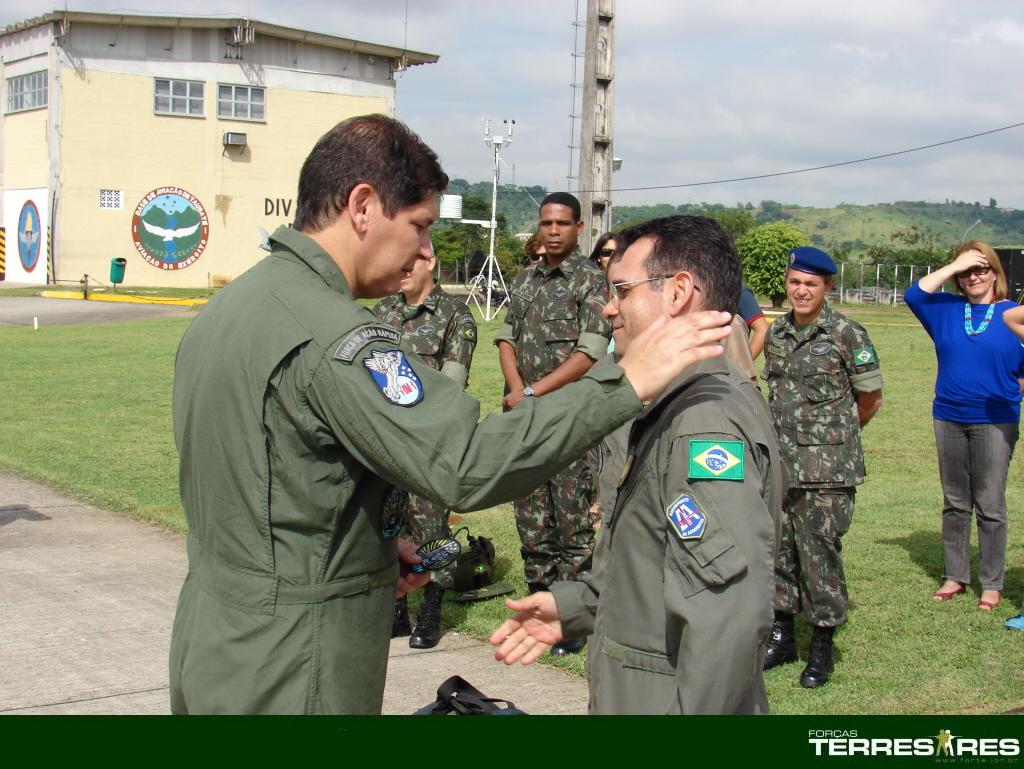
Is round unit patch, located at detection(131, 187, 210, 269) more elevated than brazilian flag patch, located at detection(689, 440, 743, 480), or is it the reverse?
round unit patch, located at detection(131, 187, 210, 269)

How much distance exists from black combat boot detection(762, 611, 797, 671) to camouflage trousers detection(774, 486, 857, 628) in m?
0.07

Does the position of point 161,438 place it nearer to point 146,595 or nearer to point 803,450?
point 146,595

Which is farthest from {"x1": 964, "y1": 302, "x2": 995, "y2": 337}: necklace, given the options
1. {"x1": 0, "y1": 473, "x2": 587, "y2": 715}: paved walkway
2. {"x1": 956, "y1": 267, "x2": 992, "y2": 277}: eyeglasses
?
{"x1": 0, "y1": 473, "x2": 587, "y2": 715}: paved walkway

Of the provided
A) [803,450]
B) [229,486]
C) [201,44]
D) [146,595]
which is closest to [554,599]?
[229,486]

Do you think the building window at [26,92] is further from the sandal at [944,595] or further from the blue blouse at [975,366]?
the sandal at [944,595]

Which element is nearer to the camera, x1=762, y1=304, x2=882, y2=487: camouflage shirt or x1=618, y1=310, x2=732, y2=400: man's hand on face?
x1=618, y1=310, x2=732, y2=400: man's hand on face

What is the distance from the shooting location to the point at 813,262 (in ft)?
19.5

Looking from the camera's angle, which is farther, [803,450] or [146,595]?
[146,595]

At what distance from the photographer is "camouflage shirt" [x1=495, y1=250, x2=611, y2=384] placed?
21.6 feet

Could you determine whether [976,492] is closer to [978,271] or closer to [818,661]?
[978,271]

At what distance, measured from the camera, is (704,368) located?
2613 millimetres

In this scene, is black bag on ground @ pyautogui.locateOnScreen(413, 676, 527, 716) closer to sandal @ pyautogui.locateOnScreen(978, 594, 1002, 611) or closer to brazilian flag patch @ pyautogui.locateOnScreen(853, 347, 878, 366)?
brazilian flag patch @ pyautogui.locateOnScreen(853, 347, 878, 366)

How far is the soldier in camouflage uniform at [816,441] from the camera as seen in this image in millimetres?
5746
